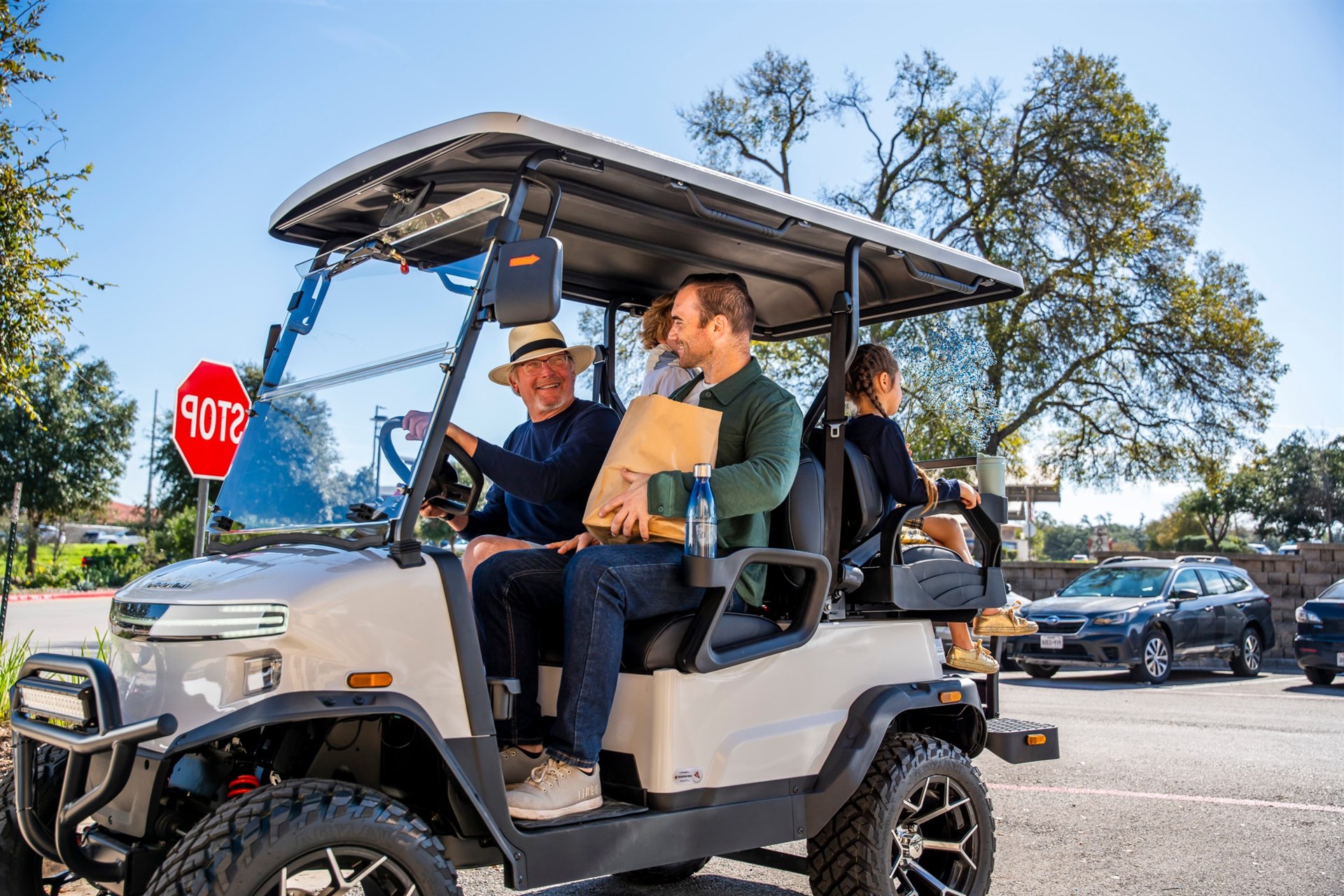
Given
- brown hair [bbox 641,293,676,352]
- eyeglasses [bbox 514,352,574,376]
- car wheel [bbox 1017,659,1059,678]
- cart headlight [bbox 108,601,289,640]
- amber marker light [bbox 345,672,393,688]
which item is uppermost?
brown hair [bbox 641,293,676,352]

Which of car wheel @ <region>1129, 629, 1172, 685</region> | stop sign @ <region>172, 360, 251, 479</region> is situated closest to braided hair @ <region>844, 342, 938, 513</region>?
stop sign @ <region>172, 360, 251, 479</region>

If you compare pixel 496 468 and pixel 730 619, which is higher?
pixel 496 468

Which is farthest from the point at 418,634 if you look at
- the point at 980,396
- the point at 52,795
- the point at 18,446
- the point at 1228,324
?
the point at 18,446

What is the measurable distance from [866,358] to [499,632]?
2.12m

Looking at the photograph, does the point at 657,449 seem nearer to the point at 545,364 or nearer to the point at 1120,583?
the point at 545,364

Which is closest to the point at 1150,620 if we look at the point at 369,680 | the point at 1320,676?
the point at 1320,676

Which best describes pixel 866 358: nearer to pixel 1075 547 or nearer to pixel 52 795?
pixel 52 795

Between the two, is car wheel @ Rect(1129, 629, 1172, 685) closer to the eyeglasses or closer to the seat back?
the seat back

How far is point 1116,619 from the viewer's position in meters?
13.8

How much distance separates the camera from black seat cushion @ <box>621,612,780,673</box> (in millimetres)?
3449

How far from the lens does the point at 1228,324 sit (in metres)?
22.5

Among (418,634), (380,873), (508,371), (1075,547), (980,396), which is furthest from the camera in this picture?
(1075,547)

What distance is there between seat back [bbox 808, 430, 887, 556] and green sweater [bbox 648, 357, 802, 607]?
500mm

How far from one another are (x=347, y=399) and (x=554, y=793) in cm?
142
